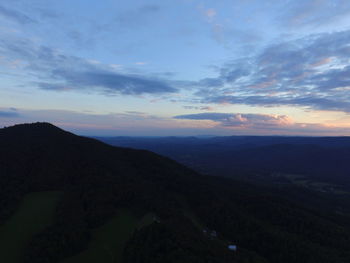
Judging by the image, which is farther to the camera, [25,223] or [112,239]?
[25,223]

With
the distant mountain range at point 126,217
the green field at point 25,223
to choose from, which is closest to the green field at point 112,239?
the distant mountain range at point 126,217

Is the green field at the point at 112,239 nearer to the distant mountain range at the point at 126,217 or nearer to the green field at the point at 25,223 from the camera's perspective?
the distant mountain range at the point at 126,217

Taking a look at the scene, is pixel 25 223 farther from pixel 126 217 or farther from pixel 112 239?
pixel 126 217

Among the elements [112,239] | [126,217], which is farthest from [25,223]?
[126,217]

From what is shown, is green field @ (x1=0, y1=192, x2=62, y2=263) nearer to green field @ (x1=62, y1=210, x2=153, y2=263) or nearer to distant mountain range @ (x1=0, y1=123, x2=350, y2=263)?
distant mountain range @ (x1=0, y1=123, x2=350, y2=263)

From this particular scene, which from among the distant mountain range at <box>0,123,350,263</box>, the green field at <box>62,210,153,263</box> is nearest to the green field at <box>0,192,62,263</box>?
the distant mountain range at <box>0,123,350,263</box>

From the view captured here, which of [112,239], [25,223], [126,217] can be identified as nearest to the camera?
[112,239]

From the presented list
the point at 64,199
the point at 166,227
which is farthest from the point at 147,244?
the point at 64,199
